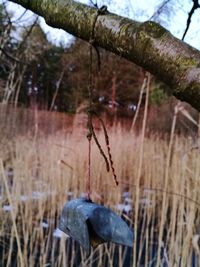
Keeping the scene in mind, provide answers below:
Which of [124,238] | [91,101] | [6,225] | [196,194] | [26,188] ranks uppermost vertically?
[91,101]

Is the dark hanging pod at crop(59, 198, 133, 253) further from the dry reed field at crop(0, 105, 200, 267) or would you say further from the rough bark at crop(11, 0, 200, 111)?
the dry reed field at crop(0, 105, 200, 267)

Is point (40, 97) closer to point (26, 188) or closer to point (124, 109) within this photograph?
point (124, 109)

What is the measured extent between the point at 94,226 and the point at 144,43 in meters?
0.19

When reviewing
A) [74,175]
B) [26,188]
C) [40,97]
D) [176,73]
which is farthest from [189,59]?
[40,97]

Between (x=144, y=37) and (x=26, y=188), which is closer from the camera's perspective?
(x=144, y=37)

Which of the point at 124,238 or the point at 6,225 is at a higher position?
the point at 124,238

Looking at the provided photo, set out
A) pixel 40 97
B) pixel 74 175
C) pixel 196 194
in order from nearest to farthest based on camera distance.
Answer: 1. pixel 196 194
2. pixel 74 175
3. pixel 40 97

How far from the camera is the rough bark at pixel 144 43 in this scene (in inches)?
14.5

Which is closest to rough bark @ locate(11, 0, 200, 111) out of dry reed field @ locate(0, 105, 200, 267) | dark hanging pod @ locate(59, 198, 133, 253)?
dark hanging pod @ locate(59, 198, 133, 253)

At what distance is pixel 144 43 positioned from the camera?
0.39 metres

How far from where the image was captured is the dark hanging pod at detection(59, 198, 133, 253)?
0.40 metres

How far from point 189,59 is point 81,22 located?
134mm

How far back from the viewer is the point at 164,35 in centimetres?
39

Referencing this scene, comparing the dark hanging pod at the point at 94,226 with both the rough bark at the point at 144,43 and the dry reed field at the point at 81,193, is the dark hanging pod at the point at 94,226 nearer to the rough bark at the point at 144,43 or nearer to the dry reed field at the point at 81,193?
the rough bark at the point at 144,43
